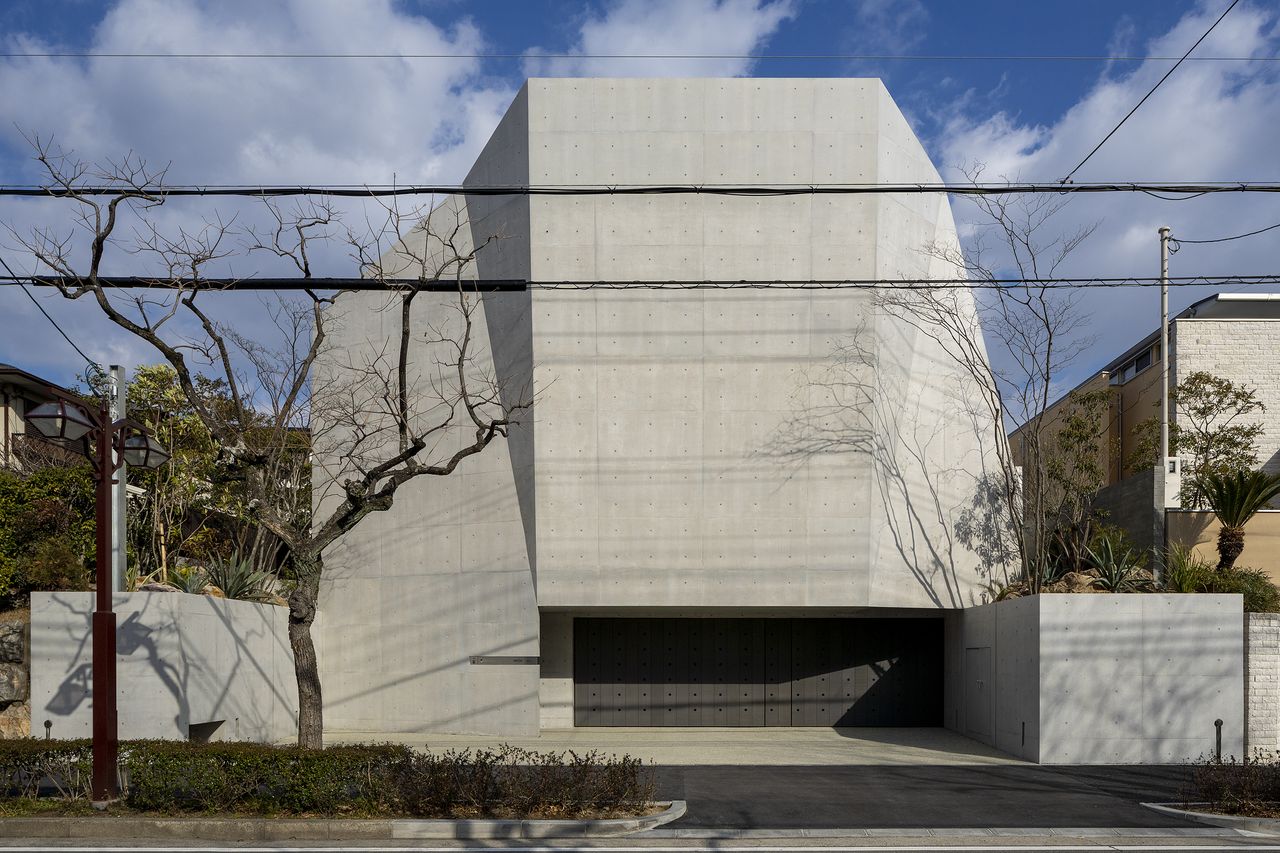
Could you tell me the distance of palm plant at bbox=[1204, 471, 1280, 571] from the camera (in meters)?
19.1

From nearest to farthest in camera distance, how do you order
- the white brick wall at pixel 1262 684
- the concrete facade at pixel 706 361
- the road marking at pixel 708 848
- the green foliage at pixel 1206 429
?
1. the road marking at pixel 708 848
2. the white brick wall at pixel 1262 684
3. the concrete facade at pixel 706 361
4. the green foliage at pixel 1206 429

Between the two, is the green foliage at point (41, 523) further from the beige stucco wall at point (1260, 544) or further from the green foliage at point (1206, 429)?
the green foliage at point (1206, 429)

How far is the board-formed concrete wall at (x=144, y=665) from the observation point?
1566 cm

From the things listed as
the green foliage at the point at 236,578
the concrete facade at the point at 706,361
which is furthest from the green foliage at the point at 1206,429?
the green foliage at the point at 236,578

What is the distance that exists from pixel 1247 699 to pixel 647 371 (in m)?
11.8

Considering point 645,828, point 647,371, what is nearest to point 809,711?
point 647,371

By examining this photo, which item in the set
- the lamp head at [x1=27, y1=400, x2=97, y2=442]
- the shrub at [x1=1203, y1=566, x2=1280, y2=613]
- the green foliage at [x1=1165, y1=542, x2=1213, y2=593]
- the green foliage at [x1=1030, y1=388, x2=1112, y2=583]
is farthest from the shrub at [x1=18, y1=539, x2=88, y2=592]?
the shrub at [x1=1203, y1=566, x2=1280, y2=613]

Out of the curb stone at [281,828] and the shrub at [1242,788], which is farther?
the shrub at [1242,788]

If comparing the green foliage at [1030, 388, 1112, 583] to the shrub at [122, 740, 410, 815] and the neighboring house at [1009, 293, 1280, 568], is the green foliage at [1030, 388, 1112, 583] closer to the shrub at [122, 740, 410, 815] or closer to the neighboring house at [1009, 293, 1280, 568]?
the neighboring house at [1009, 293, 1280, 568]

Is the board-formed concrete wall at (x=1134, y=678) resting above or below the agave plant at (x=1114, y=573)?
below

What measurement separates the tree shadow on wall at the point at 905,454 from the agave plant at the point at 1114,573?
2764 millimetres

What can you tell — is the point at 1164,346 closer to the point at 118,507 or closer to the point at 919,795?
the point at 919,795

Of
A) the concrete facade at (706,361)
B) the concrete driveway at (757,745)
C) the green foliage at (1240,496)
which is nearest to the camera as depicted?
the concrete driveway at (757,745)

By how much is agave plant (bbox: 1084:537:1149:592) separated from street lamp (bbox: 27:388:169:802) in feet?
51.9
